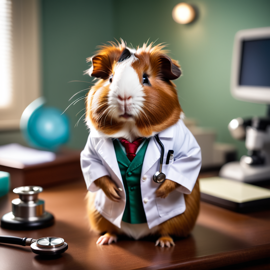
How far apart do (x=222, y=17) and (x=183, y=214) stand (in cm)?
125

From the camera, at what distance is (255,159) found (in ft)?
4.75

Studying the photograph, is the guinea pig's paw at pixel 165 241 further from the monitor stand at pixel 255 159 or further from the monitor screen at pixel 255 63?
the monitor screen at pixel 255 63

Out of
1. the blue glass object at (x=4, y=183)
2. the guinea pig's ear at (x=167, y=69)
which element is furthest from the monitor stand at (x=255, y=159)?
the blue glass object at (x=4, y=183)

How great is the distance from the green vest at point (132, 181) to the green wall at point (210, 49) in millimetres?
1009

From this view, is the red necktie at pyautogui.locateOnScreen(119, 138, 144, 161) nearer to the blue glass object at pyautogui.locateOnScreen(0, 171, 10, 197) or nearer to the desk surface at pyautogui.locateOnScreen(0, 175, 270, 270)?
the desk surface at pyautogui.locateOnScreen(0, 175, 270, 270)

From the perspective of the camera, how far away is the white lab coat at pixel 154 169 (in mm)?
829

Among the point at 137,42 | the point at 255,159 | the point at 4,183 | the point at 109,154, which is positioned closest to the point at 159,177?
the point at 109,154

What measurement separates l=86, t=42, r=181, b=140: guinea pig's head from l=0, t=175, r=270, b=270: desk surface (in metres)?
0.26

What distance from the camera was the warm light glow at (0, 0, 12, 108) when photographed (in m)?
2.06

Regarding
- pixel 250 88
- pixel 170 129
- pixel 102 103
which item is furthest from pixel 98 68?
pixel 250 88

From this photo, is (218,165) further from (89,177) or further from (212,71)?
(89,177)

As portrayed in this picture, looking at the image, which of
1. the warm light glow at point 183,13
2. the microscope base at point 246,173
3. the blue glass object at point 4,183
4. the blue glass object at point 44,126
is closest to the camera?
the blue glass object at point 4,183

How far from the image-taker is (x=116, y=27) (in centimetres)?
254

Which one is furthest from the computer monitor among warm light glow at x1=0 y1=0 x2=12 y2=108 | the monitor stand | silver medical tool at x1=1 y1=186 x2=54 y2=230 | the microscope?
warm light glow at x1=0 y1=0 x2=12 y2=108
